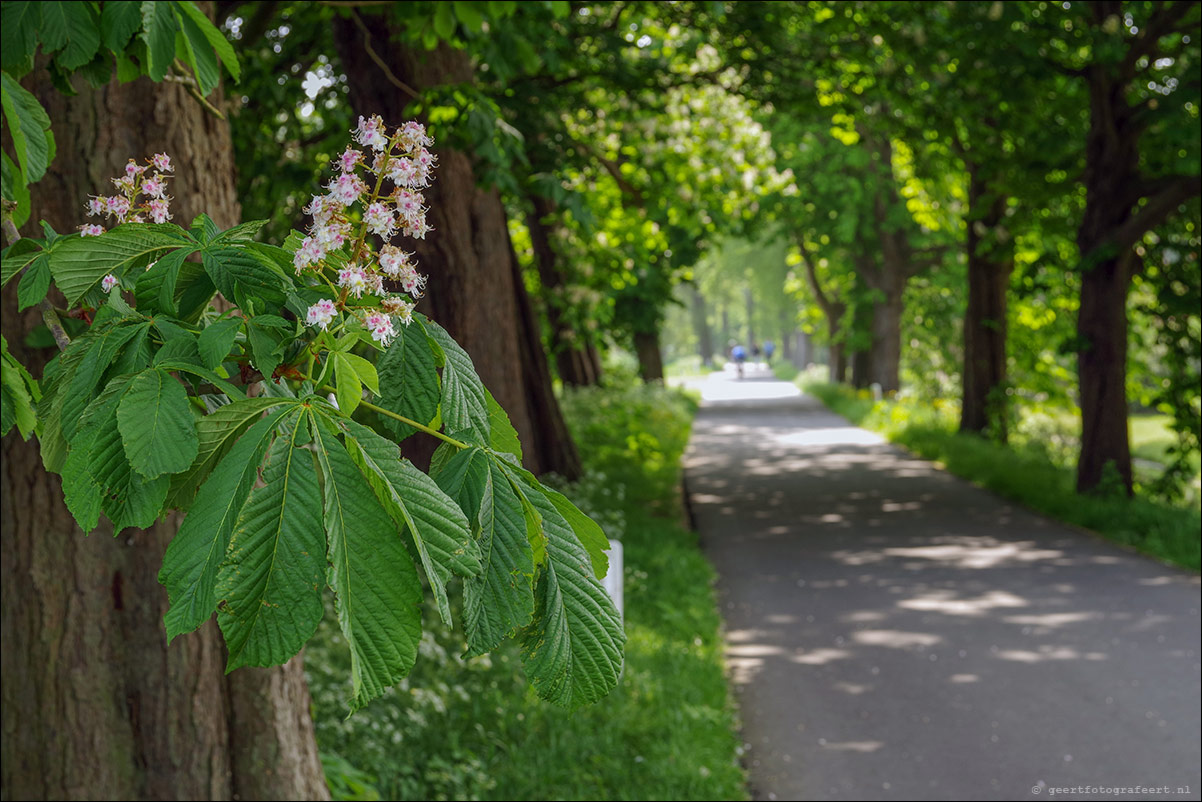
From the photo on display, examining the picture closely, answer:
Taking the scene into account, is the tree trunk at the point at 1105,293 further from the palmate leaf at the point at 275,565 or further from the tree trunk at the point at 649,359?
the tree trunk at the point at 649,359

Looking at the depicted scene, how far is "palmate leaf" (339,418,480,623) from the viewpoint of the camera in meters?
1.18

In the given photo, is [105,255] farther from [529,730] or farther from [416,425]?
[529,730]

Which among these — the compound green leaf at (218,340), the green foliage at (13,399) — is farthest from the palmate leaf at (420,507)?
the green foliage at (13,399)

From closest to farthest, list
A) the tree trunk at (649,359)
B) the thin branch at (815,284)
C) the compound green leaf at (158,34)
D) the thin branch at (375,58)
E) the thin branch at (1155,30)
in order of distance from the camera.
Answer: the compound green leaf at (158,34), the thin branch at (375,58), the thin branch at (1155,30), the tree trunk at (649,359), the thin branch at (815,284)

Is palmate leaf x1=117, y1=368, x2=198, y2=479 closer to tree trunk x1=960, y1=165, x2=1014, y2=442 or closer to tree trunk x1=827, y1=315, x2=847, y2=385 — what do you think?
tree trunk x1=960, y1=165, x2=1014, y2=442

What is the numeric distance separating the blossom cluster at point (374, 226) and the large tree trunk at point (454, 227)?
5601 millimetres

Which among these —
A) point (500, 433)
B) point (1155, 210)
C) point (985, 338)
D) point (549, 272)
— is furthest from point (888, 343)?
point (500, 433)

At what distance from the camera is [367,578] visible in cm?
115

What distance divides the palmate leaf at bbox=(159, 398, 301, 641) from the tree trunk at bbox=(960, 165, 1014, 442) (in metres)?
18.9

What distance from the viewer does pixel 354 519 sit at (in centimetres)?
115

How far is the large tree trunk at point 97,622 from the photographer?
3.69 m

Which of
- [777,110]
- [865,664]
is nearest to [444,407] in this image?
[865,664]

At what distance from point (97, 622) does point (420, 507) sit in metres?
3.03

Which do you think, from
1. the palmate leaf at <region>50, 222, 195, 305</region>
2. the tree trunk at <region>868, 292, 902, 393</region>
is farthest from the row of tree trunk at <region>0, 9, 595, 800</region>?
the tree trunk at <region>868, 292, 902, 393</region>
